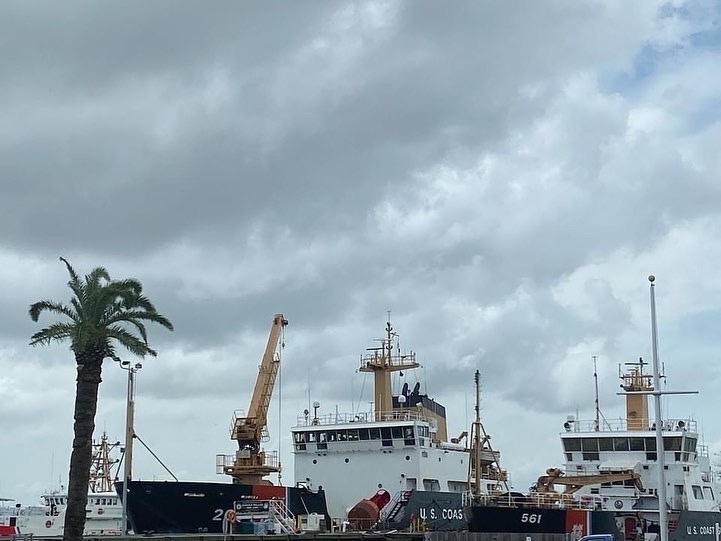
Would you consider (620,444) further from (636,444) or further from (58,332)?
(58,332)

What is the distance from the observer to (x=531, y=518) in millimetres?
48188

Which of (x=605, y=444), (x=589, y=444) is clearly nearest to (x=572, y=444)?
(x=589, y=444)

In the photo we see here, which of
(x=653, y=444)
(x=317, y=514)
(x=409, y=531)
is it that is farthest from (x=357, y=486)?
(x=653, y=444)

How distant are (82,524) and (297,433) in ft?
74.4

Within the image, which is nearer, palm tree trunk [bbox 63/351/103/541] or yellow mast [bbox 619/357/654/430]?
palm tree trunk [bbox 63/351/103/541]

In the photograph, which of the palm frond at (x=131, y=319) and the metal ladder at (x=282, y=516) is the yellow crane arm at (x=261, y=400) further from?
the palm frond at (x=131, y=319)

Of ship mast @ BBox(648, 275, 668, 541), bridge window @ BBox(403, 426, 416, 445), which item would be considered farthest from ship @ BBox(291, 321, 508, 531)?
ship mast @ BBox(648, 275, 668, 541)

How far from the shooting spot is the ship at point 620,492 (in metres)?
48.3

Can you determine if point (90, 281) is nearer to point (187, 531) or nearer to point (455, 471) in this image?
point (187, 531)

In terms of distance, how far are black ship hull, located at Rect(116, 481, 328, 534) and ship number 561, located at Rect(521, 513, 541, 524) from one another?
1193cm

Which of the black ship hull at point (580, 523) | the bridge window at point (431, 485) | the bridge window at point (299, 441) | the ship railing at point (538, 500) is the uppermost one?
the bridge window at point (299, 441)

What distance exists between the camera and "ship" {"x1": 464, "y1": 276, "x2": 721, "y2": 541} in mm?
48344

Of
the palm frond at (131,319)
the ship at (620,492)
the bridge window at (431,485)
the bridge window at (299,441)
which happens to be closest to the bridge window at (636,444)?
the ship at (620,492)

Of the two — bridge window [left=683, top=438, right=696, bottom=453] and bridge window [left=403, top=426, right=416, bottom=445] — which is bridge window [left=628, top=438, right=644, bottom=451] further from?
bridge window [left=403, top=426, right=416, bottom=445]
